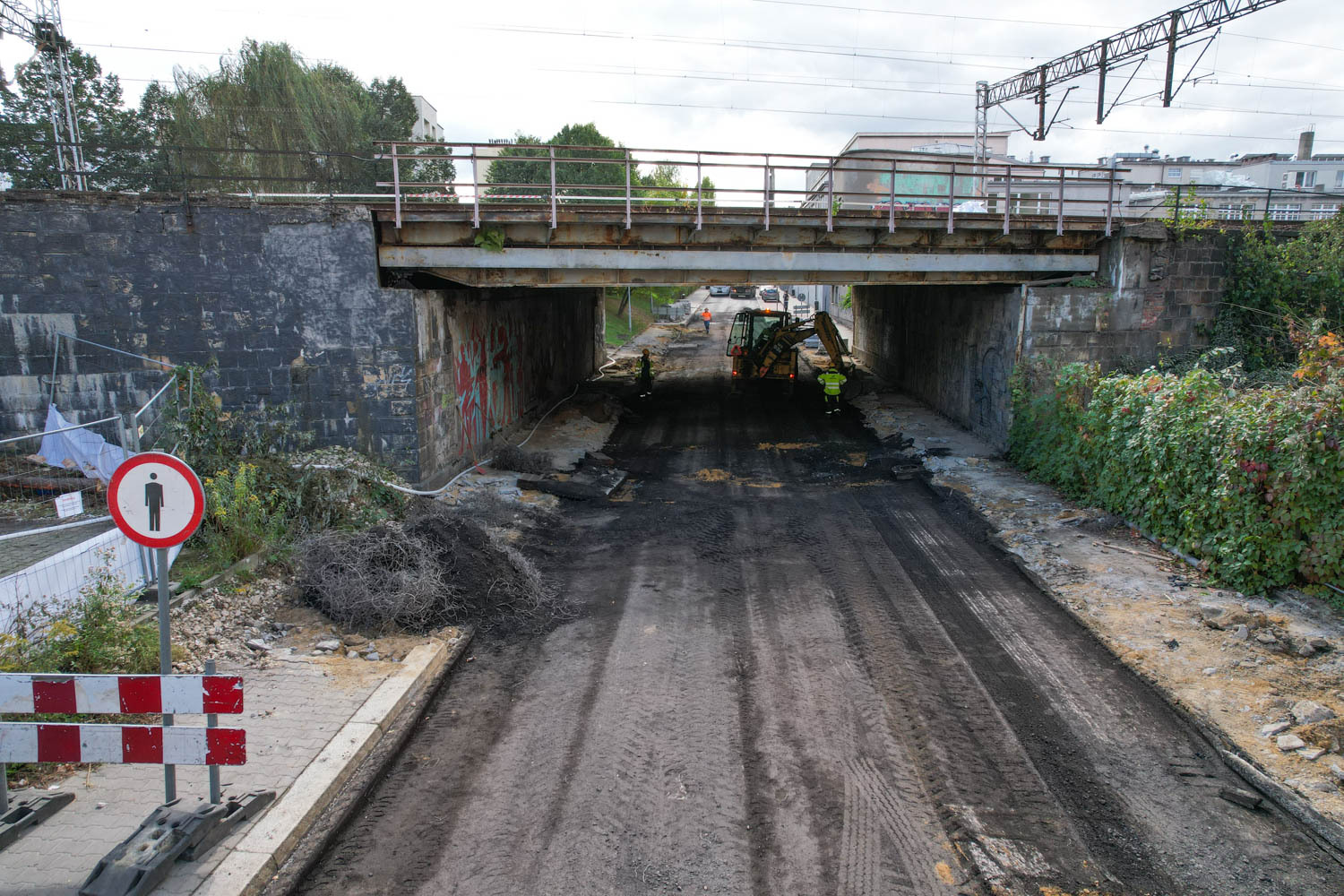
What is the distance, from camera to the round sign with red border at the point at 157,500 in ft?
14.8

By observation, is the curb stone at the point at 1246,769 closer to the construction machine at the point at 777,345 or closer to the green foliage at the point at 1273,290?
the green foliage at the point at 1273,290

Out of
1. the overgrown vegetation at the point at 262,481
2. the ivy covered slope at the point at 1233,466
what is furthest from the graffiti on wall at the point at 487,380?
the ivy covered slope at the point at 1233,466

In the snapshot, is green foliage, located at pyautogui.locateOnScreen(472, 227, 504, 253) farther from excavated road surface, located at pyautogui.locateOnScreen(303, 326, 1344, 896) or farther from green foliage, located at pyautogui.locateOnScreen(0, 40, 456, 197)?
green foliage, located at pyautogui.locateOnScreen(0, 40, 456, 197)

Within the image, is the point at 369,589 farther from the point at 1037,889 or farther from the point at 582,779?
the point at 1037,889

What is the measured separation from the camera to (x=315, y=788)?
5.22 metres

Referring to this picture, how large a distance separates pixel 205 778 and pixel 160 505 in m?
2.10

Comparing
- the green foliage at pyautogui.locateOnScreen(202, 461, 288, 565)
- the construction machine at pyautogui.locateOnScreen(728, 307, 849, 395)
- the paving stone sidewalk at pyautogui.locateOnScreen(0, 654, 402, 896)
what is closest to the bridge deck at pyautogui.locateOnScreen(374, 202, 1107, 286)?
the green foliage at pyautogui.locateOnScreen(202, 461, 288, 565)

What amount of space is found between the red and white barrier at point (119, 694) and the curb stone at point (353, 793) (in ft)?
3.52

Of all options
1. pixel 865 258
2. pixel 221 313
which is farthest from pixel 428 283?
pixel 865 258

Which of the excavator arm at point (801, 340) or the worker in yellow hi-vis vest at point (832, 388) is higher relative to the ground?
the excavator arm at point (801, 340)

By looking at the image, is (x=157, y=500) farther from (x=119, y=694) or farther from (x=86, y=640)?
(x=86, y=640)

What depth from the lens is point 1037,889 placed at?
445 cm

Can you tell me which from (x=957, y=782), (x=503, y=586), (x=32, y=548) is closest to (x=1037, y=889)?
(x=957, y=782)

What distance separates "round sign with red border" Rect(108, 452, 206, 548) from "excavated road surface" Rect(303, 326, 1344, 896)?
89.0 inches
